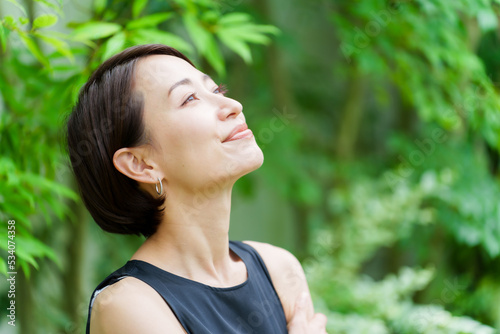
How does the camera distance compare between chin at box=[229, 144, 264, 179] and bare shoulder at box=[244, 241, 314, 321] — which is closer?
chin at box=[229, 144, 264, 179]

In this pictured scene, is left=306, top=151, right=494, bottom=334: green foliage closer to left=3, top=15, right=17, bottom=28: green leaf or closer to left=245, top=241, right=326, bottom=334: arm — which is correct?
left=245, top=241, right=326, bottom=334: arm

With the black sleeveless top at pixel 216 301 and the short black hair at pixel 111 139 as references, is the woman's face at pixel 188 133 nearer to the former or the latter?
the short black hair at pixel 111 139

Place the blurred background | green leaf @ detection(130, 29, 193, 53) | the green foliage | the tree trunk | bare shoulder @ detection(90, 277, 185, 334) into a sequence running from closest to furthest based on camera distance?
bare shoulder @ detection(90, 277, 185, 334) < green leaf @ detection(130, 29, 193, 53) < the blurred background < the green foliage < the tree trunk

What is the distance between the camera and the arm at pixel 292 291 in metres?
0.93

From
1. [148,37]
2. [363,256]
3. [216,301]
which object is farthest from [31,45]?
[363,256]

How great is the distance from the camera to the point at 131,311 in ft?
2.40

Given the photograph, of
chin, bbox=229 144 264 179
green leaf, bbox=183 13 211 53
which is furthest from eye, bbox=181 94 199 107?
green leaf, bbox=183 13 211 53

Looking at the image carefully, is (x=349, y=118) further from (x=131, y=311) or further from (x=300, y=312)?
(x=131, y=311)

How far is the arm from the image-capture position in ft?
3.06

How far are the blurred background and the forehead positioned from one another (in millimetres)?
201

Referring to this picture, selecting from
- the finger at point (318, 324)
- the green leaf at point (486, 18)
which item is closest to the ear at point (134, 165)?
the finger at point (318, 324)

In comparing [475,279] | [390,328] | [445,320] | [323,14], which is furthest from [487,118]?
[323,14]

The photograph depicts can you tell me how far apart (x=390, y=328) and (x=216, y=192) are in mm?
1232

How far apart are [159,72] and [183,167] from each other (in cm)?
15
